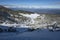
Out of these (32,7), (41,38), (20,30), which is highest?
(32,7)

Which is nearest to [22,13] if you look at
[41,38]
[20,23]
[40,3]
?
[20,23]

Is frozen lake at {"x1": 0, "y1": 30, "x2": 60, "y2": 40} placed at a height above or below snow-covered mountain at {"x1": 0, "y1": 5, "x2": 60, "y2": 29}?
below

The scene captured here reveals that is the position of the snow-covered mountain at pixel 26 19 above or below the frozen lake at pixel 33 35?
above

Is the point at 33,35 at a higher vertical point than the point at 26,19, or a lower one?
lower

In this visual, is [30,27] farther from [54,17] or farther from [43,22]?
[54,17]

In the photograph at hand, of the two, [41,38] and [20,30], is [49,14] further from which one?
[20,30]

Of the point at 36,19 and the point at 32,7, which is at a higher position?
the point at 32,7
